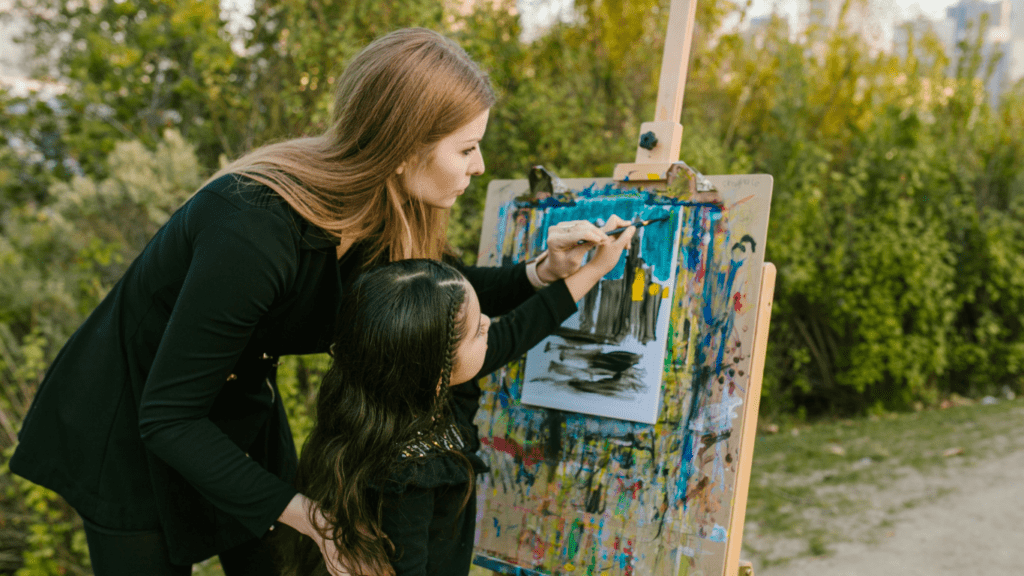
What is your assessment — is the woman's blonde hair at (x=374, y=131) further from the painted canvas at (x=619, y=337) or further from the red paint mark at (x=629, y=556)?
the red paint mark at (x=629, y=556)

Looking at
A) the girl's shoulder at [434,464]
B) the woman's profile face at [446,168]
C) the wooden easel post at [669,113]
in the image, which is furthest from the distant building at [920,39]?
the girl's shoulder at [434,464]

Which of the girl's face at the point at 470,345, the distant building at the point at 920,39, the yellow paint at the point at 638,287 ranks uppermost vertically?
the distant building at the point at 920,39

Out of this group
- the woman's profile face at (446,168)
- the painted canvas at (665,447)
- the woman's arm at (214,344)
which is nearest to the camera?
the woman's arm at (214,344)

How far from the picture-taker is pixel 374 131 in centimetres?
115

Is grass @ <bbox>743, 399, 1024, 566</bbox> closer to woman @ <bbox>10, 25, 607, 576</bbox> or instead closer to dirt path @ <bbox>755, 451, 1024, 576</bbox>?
dirt path @ <bbox>755, 451, 1024, 576</bbox>

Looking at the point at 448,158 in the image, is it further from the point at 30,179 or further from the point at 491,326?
the point at 30,179

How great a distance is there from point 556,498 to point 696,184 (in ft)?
2.58

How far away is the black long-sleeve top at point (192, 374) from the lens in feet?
3.15

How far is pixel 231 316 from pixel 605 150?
10.3ft

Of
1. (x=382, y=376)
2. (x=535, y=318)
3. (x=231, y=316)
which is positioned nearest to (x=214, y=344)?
(x=231, y=316)

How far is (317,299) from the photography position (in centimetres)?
120

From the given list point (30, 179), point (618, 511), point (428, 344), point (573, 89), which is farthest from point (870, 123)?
point (30, 179)

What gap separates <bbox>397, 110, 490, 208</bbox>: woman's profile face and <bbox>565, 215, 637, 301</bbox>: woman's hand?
30 centimetres

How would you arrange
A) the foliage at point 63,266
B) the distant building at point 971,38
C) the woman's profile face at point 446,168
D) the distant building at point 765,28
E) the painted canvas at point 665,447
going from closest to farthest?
1. the woman's profile face at point 446,168
2. the painted canvas at point 665,447
3. the foliage at point 63,266
4. the distant building at point 765,28
5. the distant building at point 971,38
